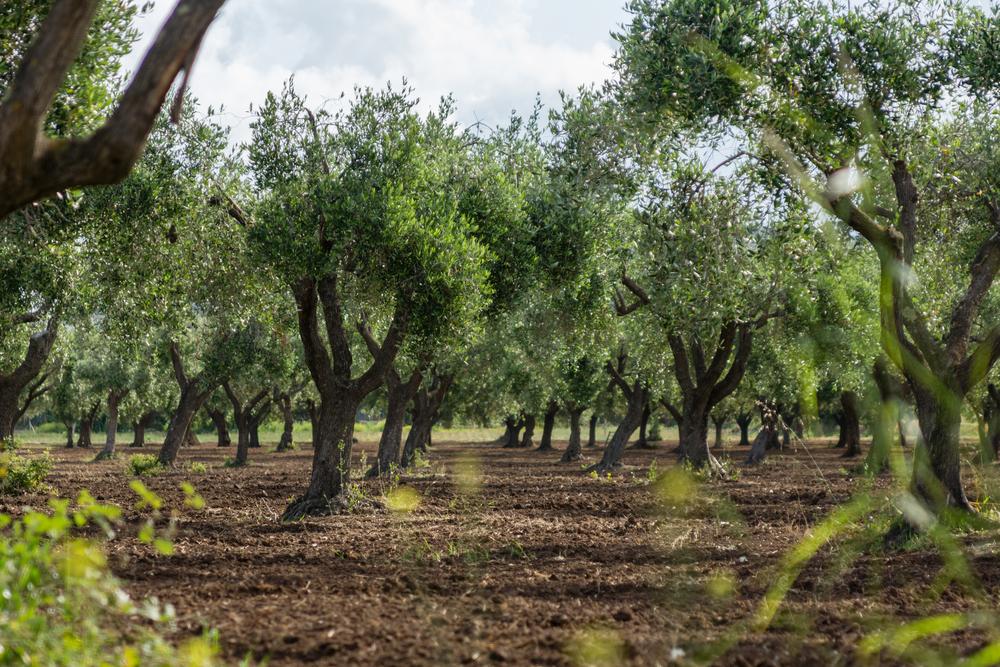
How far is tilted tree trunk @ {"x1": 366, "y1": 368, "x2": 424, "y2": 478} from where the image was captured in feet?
95.9

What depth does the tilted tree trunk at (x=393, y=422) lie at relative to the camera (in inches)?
1150

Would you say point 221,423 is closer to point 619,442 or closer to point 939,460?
point 619,442

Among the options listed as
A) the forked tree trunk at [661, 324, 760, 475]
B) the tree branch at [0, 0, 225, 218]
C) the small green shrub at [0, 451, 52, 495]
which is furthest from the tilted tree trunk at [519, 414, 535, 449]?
the tree branch at [0, 0, 225, 218]

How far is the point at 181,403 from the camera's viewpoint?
35625mm

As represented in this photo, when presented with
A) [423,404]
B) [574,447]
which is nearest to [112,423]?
[423,404]

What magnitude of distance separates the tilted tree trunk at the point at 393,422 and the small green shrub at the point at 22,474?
10.00 meters

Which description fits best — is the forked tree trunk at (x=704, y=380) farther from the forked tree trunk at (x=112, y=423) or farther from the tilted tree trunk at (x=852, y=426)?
the forked tree trunk at (x=112, y=423)

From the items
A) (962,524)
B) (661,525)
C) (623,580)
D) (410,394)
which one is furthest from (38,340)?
(962,524)

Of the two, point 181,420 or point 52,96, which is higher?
point 52,96

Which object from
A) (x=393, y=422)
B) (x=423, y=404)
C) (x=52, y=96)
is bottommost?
(x=393, y=422)

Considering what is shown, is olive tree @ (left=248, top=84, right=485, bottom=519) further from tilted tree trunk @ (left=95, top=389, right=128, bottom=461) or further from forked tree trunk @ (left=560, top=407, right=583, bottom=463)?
tilted tree trunk @ (left=95, top=389, right=128, bottom=461)

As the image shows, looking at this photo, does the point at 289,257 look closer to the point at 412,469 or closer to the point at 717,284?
the point at 717,284

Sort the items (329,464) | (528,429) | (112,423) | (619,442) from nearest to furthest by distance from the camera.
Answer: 1. (329,464)
2. (619,442)
3. (112,423)
4. (528,429)

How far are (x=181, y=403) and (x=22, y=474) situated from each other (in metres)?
14.4
